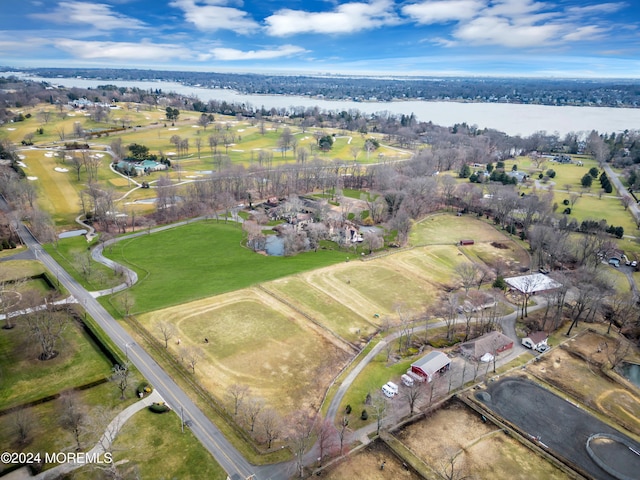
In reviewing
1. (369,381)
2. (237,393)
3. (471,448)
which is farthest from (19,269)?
(471,448)

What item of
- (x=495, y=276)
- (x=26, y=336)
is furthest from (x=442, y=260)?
(x=26, y=336)

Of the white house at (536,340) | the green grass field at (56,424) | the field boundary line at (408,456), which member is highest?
the white house at (536,340)

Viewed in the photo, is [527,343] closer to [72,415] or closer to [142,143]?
[72,415]

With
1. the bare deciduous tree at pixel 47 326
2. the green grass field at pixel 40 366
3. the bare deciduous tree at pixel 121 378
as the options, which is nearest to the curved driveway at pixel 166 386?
the bare deciduous tree at pixel 121 378

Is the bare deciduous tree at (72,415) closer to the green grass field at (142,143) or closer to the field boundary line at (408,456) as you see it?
the field boundary line at (408,456)

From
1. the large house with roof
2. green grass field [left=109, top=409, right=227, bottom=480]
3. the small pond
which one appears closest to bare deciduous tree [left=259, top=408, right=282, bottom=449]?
green grass field [left=109, top=409, right=227, bottom=480]

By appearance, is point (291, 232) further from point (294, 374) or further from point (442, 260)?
point (294, 374)
